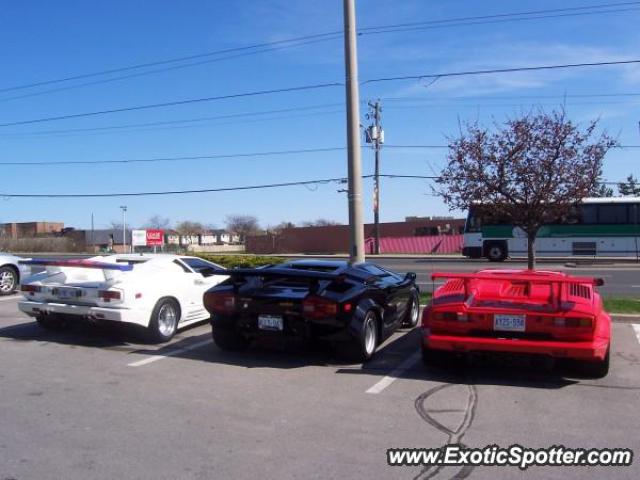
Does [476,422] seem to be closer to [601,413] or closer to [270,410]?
[601,413]

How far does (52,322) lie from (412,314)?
571 cm

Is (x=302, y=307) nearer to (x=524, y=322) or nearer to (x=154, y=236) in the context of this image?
(x=524, y=322)

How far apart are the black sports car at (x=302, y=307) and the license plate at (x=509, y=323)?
1610 millimetres

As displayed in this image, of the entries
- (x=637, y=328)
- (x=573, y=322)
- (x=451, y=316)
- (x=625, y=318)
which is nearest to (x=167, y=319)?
(x=451, y=316)

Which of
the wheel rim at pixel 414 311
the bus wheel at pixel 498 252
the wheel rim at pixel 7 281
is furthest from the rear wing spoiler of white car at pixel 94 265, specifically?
the bus wheel at pixel 498 252

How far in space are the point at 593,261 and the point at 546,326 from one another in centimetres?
2793

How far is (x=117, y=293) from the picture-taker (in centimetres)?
823

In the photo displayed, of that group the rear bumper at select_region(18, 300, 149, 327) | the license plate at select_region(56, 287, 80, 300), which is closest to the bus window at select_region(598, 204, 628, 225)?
the rear bumper at select_region(18, 300, 149, 327)

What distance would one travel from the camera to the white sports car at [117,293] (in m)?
8.27

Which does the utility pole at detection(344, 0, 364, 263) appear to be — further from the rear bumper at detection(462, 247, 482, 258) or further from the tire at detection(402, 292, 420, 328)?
the rear bumper at detection(462, 247, 482, 258)

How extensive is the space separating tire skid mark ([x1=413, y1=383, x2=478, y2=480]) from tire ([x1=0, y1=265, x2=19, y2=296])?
39.1 ft

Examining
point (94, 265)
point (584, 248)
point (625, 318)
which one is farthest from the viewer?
point (584, 248)

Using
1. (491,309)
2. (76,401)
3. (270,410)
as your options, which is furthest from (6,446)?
(491,309)

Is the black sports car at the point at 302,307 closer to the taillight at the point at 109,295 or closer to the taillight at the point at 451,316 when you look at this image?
the taillight at the point at 451,316
